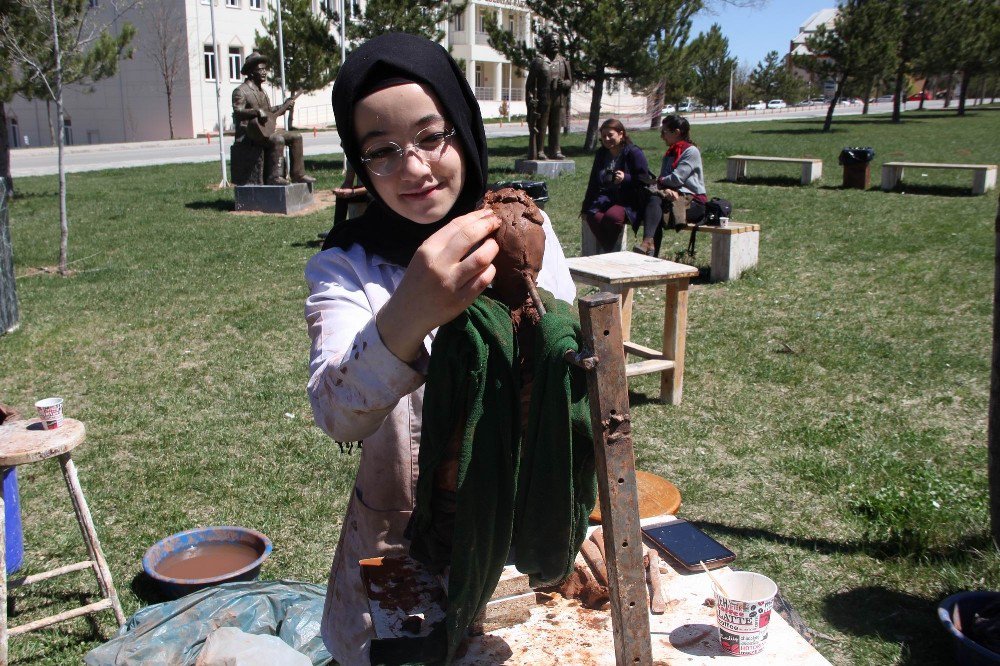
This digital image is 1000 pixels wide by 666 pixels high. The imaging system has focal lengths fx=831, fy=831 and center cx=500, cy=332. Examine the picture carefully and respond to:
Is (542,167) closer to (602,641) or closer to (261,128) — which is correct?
(261,128)

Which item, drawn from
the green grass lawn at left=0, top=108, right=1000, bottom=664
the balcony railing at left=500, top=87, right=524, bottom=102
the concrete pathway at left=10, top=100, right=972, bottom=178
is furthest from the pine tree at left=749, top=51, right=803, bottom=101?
the green grass lawn at left=0, top=108, right=1000, bottom=664

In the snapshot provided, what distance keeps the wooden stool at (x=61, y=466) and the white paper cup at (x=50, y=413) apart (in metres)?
0.03

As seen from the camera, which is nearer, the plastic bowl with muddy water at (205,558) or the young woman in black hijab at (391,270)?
the young woman in black hijab at (391,270)

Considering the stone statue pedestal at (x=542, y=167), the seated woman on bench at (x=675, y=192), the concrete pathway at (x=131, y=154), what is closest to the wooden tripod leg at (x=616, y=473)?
the seated woman on bench at (x=675, y=192)

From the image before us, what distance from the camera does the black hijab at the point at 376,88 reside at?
4.15ft

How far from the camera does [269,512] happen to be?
14.2 ft

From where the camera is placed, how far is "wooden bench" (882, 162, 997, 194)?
1390 cm

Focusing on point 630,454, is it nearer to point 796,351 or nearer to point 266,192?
point 796,351

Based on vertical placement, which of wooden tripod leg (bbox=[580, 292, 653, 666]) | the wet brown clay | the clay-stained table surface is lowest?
the wet brown clay

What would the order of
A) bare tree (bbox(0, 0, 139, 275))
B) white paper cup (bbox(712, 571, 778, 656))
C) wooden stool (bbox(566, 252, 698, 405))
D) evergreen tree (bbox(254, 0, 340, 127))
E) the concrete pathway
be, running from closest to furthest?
white paper cup (bbox(712, 571, 778, 656)) → wooden stool (bbox(566, 252, 698, 405)) → bare tree (bbox(0, 0, 139, 275)) → the concrete pathway → evergreen tree (bbox(254, 0, 340, 127))

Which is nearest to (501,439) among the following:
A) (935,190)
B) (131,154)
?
(935,190)

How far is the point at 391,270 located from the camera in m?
1.44

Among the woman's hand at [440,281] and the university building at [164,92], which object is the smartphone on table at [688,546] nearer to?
the woman's hand at [440,281]

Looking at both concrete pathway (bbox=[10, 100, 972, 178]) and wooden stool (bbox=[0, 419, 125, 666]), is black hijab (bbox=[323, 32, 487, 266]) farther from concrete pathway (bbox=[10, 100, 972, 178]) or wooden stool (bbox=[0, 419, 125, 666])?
concrete pathway (bbox=[10, 100, 972, 178])
